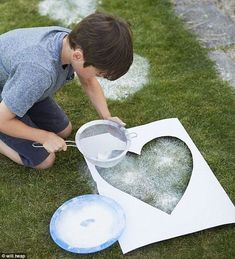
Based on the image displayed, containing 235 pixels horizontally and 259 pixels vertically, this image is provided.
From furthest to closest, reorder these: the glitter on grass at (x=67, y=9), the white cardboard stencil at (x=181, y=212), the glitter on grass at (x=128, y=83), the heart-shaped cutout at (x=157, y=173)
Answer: the glitter on grass at (x=67, y=9), the glitter on grass at (x=128, y=83), the heart-shaped cutout at (x=157, y=173), the white cardboard stencil at (x=181, y=212)

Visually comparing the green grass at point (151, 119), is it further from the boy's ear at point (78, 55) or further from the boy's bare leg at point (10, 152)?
the boy's ear at point (78, 55)

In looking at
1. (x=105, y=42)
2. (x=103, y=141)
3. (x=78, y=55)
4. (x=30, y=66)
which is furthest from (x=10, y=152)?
(x=105, y=42)

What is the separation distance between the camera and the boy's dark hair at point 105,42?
1603 millimetres

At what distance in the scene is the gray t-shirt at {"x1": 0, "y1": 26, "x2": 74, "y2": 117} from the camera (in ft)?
5.50

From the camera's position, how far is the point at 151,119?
7.91 ft

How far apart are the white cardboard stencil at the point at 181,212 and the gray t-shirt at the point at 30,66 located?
0.56 m

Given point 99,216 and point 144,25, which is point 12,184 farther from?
point 144,25

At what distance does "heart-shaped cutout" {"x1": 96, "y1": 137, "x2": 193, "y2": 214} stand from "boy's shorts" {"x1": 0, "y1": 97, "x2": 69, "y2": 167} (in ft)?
0.99

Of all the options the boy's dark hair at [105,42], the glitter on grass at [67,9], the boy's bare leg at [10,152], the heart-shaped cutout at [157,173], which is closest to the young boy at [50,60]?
the boy's dark hair at [105,42]

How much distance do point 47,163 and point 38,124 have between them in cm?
24

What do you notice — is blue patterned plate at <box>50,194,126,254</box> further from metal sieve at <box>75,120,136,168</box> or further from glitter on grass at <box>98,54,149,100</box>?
glitter on grass at <box>98,54,149,100</box>

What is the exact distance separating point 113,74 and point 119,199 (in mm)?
615

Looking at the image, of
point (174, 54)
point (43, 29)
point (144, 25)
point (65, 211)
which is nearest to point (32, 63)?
point (43, 29)

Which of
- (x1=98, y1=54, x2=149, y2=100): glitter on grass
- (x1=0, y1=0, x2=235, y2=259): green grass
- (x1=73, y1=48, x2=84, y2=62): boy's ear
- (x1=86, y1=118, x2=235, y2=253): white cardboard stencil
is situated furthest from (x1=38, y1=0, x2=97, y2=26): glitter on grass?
(x1=73, y1=48, x2=84, y2=62): boy's ear
